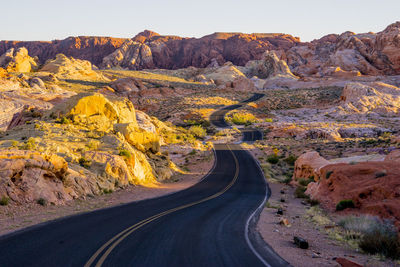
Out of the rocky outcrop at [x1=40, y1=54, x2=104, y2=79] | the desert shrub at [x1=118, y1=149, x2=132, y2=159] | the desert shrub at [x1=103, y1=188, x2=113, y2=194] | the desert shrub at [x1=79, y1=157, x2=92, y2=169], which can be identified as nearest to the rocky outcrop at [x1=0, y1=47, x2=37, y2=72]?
the rocky outcrop at [x1=40, y1=54, x2=104, y2=79]

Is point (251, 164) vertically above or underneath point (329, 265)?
underneath

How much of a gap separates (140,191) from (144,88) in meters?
72.9

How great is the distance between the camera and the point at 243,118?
77.3 m

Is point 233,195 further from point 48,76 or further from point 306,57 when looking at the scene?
point 306,57

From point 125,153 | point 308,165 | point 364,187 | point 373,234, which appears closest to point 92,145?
point 125,153

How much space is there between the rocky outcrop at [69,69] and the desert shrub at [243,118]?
175 ft

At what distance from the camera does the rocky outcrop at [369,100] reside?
7366cm

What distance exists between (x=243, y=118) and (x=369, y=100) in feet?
113

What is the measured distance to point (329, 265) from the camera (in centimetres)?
771

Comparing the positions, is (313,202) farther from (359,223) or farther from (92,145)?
(92,145)

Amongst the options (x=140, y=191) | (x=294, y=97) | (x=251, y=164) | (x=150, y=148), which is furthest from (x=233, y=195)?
(x=294, y=97)

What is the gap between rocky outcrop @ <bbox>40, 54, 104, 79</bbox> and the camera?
93.1 metres

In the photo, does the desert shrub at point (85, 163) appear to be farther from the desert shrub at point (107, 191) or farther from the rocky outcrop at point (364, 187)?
the rocky outcrop at point (364, 187)

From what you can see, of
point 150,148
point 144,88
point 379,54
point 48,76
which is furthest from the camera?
point 379,54
